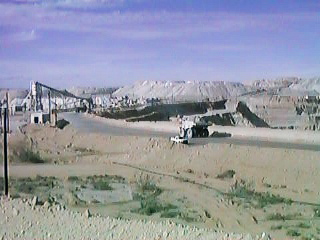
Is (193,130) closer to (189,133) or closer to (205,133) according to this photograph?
(189,133)

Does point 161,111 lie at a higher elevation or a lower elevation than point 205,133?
higher

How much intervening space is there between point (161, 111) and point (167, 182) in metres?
28.3

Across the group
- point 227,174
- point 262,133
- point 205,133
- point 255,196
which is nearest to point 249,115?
point 262,133

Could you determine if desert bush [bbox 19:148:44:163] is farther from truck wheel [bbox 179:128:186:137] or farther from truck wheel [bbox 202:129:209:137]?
truck wheel [bbox 202:129:209:137]

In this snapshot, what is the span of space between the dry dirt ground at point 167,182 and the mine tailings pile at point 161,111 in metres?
13.9

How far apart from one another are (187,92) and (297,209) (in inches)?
2478

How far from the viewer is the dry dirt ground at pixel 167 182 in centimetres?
853

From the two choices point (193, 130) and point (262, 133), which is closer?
point (193, 130)

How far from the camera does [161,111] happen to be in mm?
40125

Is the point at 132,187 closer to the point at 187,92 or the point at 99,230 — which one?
the point at 99,230

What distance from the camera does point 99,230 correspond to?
786 cm

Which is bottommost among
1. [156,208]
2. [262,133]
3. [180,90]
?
[156,208]

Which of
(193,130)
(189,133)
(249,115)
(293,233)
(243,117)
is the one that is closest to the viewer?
(293,233)

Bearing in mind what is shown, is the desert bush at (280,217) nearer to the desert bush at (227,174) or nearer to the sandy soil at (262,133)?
the desert bush at (227,174)
